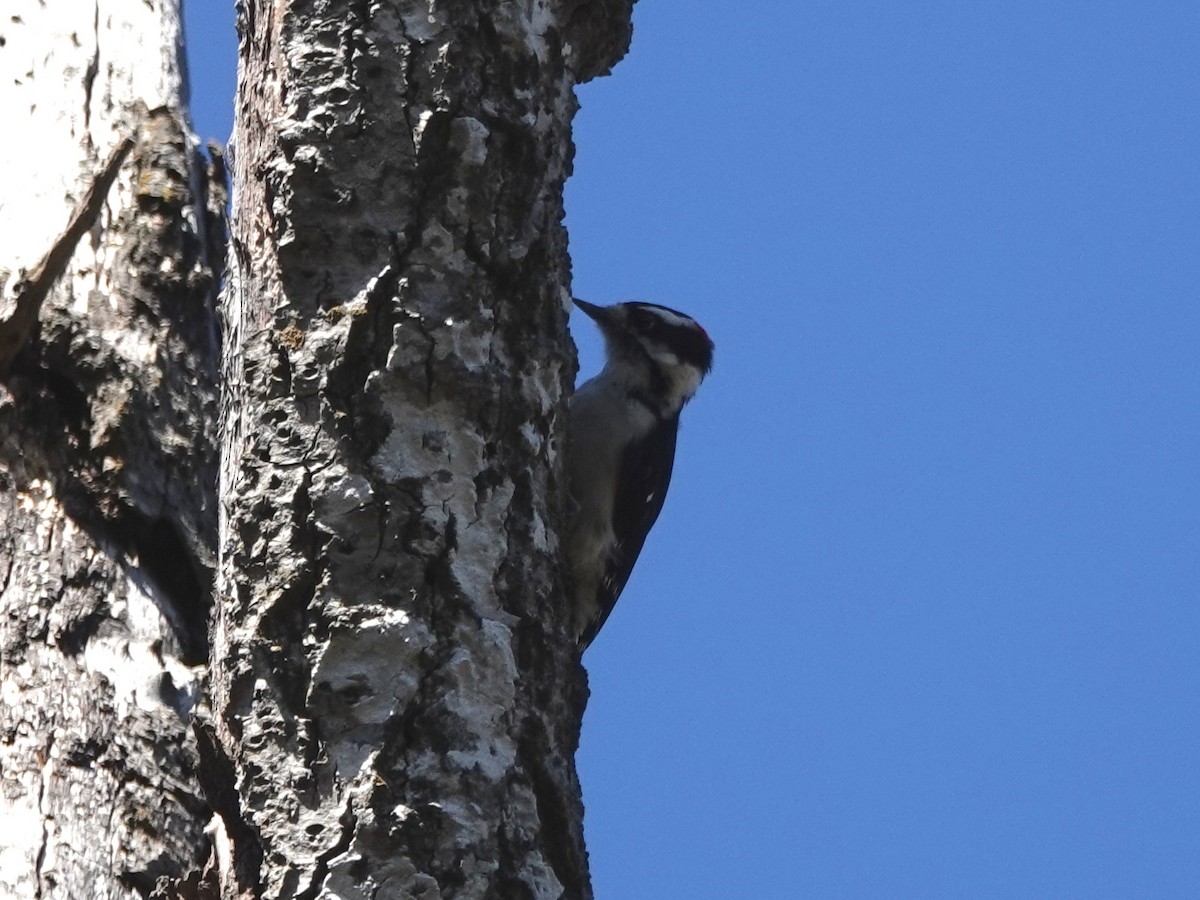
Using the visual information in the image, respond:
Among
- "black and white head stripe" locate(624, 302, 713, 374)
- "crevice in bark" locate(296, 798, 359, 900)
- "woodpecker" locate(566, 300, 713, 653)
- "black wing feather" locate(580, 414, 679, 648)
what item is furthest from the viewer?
"black and white head stripe" locate(624, 302, 713, 374)

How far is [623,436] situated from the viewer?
4973mm

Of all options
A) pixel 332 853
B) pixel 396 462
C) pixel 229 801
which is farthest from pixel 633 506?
pixel 332 853

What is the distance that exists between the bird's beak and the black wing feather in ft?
1.81

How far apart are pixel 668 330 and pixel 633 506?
3.12 feet

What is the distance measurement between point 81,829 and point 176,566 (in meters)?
0.66

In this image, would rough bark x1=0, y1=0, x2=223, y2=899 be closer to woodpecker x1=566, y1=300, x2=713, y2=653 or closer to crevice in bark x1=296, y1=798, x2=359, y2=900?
crevice in bark x1=296, y1=798, x2=359, y2=900

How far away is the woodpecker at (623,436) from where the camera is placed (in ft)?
14.1

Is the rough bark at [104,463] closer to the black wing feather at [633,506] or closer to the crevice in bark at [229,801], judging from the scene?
the crevice in bark at [229,801]

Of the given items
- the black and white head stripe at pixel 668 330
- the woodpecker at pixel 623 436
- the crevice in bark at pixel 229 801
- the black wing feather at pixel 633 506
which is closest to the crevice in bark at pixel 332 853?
the crevice in bark at pixel 229 801

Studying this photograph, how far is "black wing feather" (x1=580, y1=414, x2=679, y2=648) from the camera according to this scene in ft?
15.2

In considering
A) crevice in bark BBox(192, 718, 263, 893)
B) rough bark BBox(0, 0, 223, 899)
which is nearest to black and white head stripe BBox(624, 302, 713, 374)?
rough bark BBox(0, 0, 223, 899)

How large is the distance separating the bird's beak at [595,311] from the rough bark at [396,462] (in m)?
2.25

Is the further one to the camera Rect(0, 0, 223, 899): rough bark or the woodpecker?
the woodpecker

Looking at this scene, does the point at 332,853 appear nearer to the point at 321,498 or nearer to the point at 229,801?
the point at 229,801
